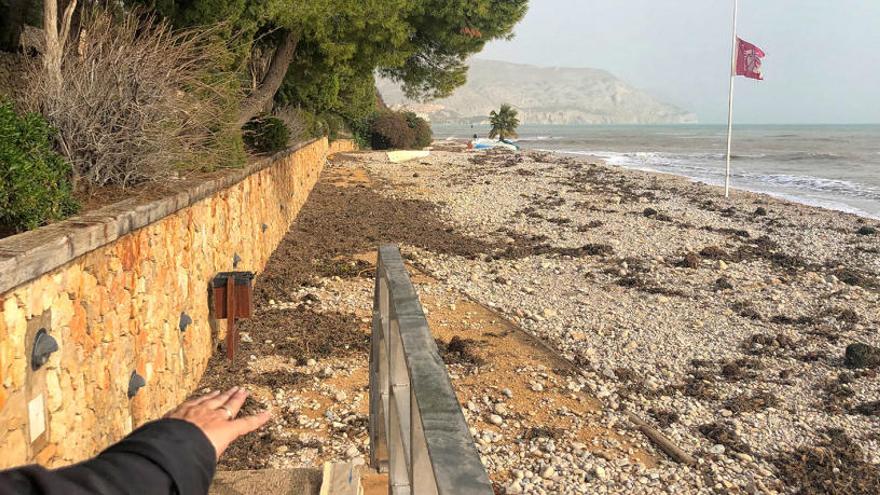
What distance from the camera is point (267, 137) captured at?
12.2 m

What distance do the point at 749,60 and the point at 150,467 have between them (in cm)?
2176

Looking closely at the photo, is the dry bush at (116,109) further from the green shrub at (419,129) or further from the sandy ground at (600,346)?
the green shrub at (419,129)

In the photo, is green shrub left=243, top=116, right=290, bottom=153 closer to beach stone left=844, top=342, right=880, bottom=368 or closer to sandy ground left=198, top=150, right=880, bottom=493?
sandy ground left=198, top=150, right=880, bottom=493

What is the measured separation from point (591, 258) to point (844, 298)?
3847 millimetres

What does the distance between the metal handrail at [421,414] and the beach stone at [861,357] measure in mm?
6404

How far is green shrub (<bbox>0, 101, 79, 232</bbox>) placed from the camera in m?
3.50

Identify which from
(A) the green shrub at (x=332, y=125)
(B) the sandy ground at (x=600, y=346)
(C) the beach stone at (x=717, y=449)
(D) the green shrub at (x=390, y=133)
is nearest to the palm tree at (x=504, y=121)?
(D) the green shrub at (x=390, y=133)

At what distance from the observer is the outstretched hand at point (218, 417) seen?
1343 millimetres

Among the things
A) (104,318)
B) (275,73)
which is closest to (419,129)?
(275,73)

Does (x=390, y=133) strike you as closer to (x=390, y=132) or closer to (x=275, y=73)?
→ (x=390, y=132)

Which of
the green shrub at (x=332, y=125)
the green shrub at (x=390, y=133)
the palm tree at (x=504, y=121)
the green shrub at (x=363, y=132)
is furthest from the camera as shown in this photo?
the palm tree at (x=504, y=121)

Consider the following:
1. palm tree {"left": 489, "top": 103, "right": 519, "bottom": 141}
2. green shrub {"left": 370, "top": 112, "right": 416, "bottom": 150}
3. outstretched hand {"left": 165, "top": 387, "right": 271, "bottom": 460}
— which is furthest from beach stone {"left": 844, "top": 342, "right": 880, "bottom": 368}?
palm tree {"left": 489, "top": 103, "right": 519, "bottom": 141}

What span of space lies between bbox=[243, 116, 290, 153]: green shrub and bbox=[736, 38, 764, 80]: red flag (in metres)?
13.9

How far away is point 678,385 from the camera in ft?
21.7
